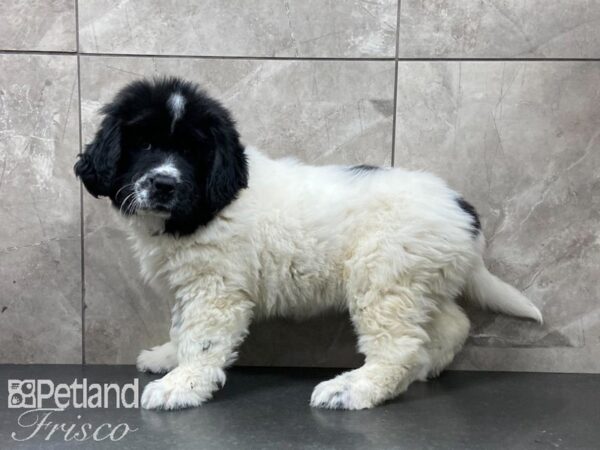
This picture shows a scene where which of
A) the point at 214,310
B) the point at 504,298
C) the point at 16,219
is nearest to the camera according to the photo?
the point at 214,310

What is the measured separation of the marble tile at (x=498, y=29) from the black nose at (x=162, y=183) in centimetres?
137

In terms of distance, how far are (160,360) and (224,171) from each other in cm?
108

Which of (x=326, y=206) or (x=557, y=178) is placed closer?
(x=326, y=206)

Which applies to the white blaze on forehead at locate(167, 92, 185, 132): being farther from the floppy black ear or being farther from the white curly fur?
the white curly fur

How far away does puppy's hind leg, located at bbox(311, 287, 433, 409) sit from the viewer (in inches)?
91.4

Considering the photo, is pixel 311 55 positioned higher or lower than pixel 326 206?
higher

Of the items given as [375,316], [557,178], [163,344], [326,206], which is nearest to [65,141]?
[163,344]

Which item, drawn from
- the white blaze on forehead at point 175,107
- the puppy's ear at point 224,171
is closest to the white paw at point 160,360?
the puppy's ear at point 224,171

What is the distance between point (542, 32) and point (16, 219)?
9.20 feet

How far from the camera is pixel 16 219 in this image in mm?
2908

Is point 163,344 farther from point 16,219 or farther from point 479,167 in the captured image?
point 479,167

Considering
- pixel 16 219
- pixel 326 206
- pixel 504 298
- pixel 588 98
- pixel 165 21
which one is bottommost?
pixel 504 298

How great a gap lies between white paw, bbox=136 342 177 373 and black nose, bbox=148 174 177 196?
3.02 feet

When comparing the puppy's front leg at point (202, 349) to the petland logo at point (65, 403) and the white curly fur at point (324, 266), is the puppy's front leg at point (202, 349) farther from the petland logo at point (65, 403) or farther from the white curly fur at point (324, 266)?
the petland logo at point (65, 403)
